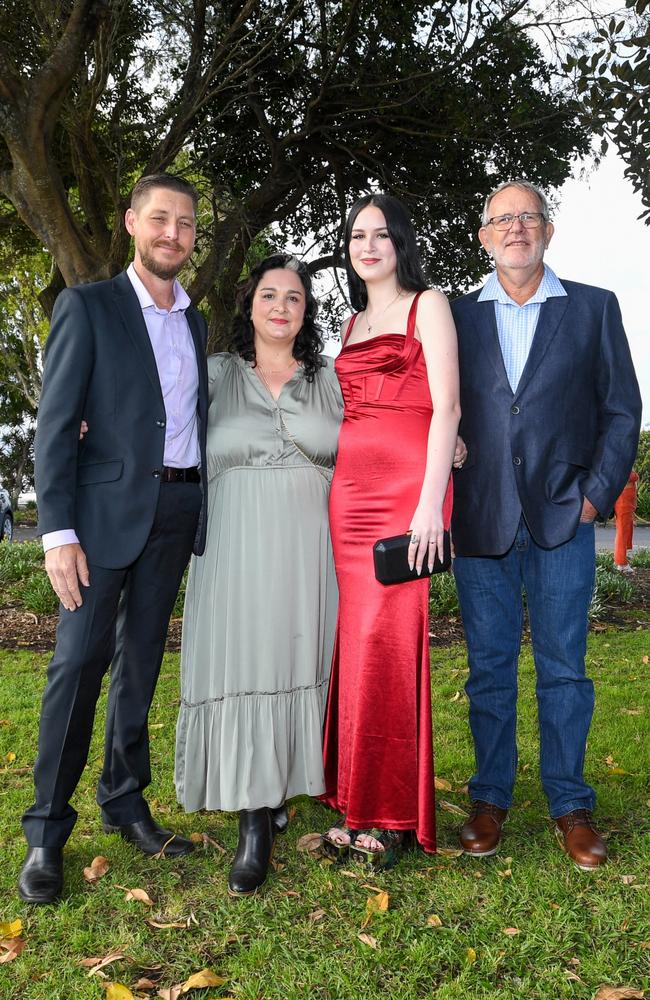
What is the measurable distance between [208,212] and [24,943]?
1067 cm

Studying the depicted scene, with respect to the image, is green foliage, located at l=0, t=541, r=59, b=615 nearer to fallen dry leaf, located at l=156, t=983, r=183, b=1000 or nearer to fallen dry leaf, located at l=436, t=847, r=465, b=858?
fallen dry leaf, located at l=436, t=847, r=465, b=858

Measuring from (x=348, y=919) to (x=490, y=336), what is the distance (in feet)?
7.74

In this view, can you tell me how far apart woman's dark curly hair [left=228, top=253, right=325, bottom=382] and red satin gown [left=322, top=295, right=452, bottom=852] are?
0.98ft

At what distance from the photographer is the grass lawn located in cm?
272

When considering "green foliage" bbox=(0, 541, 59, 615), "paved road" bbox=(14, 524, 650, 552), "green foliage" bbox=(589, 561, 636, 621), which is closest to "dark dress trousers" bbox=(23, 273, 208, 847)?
"green foliage" bbox=(0, 541, 59, 615)

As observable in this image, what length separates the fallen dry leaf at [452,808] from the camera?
157 inches

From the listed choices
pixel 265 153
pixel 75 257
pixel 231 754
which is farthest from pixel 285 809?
pixel 265 153

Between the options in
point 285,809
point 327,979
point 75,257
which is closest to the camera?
point 327,979

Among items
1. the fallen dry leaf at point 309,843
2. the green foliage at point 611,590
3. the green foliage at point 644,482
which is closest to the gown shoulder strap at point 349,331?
the fallen dry leaf at point 309,843

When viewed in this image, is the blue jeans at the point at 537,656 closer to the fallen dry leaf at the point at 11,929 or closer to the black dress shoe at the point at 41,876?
the black dress shoe at the point at 41,876

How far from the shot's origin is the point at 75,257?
27.5 feet

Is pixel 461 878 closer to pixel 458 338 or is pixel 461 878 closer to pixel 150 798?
pixel 150 798

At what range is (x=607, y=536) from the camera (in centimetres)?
1789

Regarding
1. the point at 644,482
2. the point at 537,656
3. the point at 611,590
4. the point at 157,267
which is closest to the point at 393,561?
the point at 537,656
